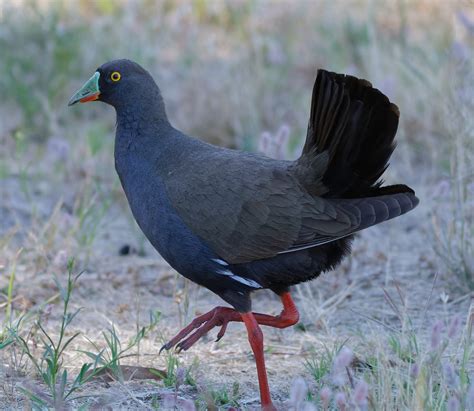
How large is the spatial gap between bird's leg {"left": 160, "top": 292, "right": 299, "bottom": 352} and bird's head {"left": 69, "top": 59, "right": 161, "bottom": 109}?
1.05 metres

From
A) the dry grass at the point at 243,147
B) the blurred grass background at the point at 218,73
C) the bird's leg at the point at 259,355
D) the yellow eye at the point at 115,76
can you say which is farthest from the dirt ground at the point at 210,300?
the yellow eye at the point at 115,76

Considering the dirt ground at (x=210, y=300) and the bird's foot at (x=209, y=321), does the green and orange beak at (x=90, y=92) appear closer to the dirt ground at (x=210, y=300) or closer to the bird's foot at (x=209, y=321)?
the dirt ground at (x=210, y=300)

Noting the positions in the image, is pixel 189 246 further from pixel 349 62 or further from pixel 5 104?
pixel 349 62

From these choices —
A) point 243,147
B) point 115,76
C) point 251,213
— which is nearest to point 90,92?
point 115,76

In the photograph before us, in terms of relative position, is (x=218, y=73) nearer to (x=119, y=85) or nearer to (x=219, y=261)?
(x=119, y=85)

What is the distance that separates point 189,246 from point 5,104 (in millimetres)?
4339

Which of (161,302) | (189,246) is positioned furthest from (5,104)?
(189,246)

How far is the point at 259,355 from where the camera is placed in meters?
3.91

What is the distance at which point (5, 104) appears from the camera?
7824 mm

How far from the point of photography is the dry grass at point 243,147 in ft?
12.7

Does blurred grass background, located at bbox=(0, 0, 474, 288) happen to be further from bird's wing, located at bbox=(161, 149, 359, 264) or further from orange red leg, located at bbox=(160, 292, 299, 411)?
bird's wing, located at bbox=(161, 149, 359, 264)

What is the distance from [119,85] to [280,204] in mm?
1030

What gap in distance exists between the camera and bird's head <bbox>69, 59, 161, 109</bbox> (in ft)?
14.6

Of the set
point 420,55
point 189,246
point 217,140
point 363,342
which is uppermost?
point 420,55
